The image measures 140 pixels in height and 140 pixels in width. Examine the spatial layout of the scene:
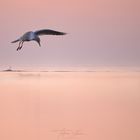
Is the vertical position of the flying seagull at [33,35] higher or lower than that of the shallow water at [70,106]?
A: higher

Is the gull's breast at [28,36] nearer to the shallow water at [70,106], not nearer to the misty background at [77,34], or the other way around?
the misty background at [77,34]

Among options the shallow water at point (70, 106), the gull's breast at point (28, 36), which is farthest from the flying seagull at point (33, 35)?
the shallow water at point (70, 106)

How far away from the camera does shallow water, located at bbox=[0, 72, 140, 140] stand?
1.18 meters

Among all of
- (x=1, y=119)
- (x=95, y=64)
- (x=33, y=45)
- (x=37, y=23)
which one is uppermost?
(x=37, y=23)

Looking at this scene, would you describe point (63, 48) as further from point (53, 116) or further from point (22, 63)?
point (53, 116)

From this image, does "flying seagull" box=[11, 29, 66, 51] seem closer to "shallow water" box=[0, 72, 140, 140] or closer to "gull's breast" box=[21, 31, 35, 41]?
"gull's breast" box=[21, 31, 35, 41]

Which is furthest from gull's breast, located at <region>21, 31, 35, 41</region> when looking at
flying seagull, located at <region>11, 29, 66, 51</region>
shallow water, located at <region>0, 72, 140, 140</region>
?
shallow water, located at <region>0, 72, 140, 140</region>

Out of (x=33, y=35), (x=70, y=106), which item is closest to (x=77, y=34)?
(x=33, y=35)

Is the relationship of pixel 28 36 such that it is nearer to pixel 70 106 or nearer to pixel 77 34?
pixel 77 34

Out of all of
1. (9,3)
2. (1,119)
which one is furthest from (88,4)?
(1,119)

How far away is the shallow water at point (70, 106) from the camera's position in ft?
3.86

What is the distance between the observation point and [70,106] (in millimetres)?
1193

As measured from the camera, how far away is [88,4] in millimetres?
1259

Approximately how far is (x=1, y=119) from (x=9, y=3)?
580 millimetres
